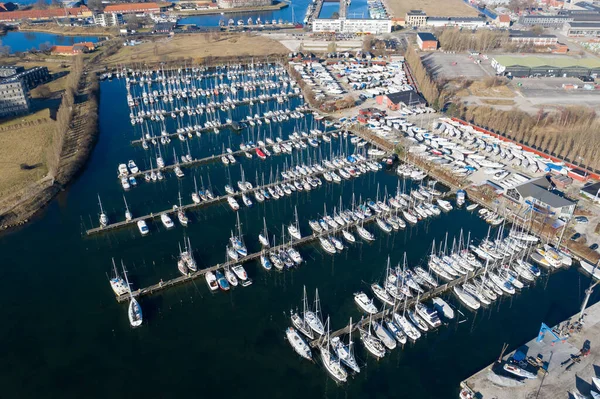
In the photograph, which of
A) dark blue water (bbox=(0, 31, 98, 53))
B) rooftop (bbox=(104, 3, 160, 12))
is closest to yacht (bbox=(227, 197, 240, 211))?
dark blue water (bbox=(0, 31, 98, 53))

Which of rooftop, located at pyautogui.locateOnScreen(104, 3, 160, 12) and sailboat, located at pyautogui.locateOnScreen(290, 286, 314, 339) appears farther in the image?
rooftop, located at pyautogui.locateOnScreen(104, 3, 160, 12)

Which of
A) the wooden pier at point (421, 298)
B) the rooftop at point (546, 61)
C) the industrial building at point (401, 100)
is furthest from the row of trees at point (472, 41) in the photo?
the wooden pier at point (421, 298)

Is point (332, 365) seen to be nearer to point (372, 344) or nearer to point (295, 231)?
point (372, 344)

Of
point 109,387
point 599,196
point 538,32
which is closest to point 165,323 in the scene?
point 109,387

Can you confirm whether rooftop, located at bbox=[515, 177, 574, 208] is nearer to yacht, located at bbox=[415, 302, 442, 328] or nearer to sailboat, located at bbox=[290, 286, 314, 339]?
yacht, located at bbox=[415, 302, 442, 328]

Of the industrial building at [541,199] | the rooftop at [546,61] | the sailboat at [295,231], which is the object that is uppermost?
the rooftop at [546,61]

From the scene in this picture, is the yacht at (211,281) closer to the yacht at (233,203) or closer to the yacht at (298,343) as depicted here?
the yacht at (298,343)
